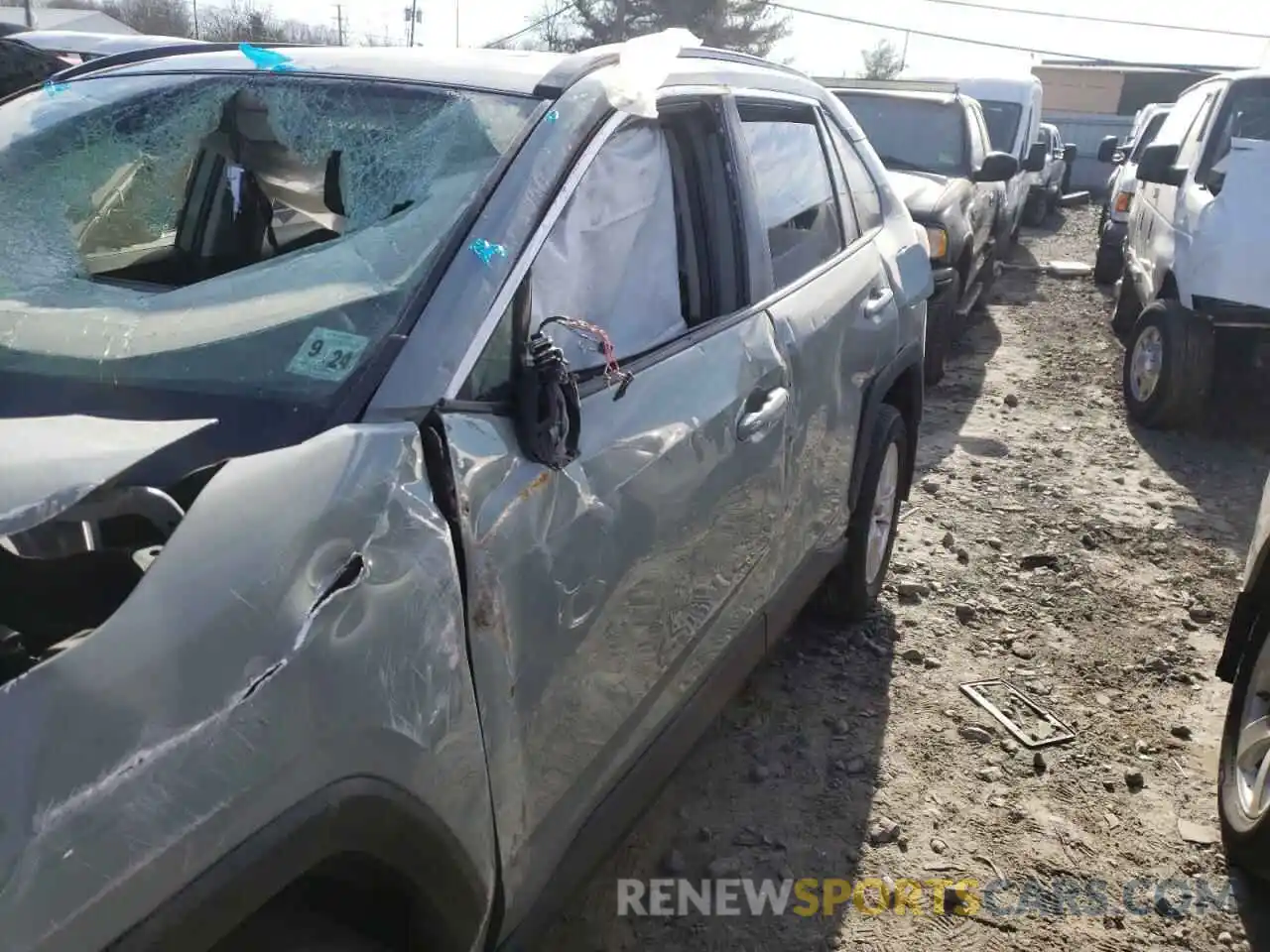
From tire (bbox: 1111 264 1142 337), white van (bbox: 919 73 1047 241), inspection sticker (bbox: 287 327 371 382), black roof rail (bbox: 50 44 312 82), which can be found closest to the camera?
inspection sticker (bbox: 287 327 371 382)

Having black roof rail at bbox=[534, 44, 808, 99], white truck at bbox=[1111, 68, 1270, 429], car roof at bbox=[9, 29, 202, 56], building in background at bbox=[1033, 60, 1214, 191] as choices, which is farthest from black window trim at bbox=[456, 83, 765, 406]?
building in background at bbox=[1033, 60, 1214, 191]

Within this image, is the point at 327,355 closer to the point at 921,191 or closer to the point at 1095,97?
the point at 921,191

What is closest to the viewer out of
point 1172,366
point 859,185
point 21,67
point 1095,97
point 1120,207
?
point 859,185

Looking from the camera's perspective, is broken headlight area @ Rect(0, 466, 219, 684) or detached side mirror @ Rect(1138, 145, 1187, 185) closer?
broken headlight area @ Rect(0, 466, 219, 684)

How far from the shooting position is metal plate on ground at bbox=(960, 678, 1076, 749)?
328 cm

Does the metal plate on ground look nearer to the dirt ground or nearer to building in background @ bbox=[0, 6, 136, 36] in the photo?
the dirt ground

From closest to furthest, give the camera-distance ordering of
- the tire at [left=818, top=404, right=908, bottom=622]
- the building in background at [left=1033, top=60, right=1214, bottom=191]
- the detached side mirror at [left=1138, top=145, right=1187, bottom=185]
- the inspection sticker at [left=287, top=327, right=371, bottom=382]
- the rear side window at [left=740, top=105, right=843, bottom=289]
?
the inspection sticker at [left=287, top=327, right=371, bottom=382]
the rear side window at [left=740, top=105, right=843, bottom=289]
the tire at [left=818, top=404, right=908, bottom=622]
the detached side mirror at [left=1138, top=145, right=1187, bottom=185]
the building in background at [left=1033, top=60, right=1214, bottom=191]

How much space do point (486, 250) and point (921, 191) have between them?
5.74 m

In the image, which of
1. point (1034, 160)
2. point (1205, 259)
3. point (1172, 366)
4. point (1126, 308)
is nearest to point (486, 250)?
point (1205, 259)

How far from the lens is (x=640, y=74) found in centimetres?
219

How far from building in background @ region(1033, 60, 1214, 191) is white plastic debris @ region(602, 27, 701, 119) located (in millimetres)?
24523

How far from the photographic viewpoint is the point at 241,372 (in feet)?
5.40

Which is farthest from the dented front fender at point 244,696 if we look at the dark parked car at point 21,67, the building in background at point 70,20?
the building in background at point 70,20

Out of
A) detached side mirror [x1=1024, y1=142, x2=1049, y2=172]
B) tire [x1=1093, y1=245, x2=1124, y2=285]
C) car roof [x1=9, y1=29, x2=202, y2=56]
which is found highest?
car roof [x1=9, y1=29, x2=202, y2=56]
